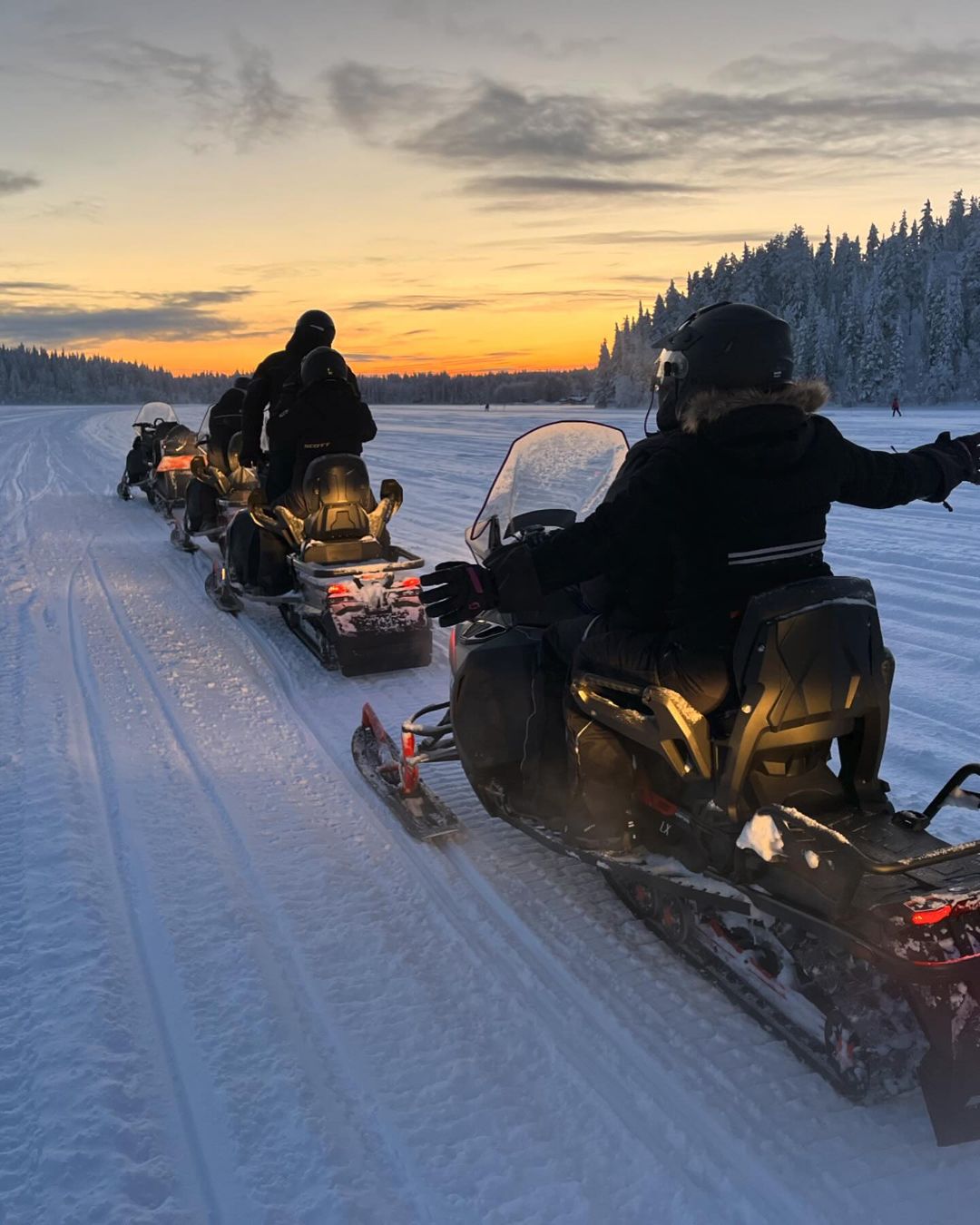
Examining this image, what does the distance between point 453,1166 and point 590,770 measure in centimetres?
122

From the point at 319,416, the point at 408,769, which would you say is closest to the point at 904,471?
the point at 408,769

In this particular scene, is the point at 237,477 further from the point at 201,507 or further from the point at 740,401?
the point at 740,401

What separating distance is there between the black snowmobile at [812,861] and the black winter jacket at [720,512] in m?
0.15

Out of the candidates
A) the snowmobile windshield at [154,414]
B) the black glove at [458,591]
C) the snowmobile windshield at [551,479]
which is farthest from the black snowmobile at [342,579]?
the snowmobile windshield at [154,414]

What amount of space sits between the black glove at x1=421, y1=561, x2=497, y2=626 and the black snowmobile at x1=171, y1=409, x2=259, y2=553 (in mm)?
6788

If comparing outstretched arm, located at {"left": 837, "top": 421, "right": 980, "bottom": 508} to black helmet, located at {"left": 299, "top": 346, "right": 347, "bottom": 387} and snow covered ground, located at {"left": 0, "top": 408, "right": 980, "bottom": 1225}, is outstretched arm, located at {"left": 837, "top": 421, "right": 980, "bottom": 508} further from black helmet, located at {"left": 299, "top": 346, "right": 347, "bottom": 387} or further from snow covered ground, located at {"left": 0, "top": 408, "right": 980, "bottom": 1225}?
black helmet, located at {"left": 299, "top": 346, "right": 347, "bottom": 387}

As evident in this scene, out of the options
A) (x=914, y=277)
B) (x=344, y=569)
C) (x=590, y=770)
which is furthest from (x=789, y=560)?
(x=914, y=277)

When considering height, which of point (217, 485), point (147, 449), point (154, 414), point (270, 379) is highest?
point (270, 379)

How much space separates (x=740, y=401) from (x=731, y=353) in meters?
0.15

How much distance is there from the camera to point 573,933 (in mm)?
3092

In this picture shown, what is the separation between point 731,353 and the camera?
258 centimetres

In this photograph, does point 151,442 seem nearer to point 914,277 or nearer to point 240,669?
point 240,669

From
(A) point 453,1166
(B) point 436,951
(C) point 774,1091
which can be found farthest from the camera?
(B) point 436,951

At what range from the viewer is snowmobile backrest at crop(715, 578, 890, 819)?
95.3 inches
